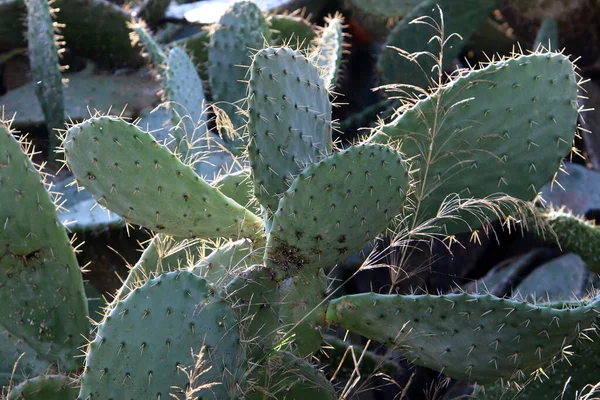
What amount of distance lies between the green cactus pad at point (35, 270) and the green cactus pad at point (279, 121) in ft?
1.45

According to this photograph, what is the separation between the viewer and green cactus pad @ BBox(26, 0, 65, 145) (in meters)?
2.54

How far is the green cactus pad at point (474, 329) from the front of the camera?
1.54 m

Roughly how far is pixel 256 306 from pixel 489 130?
0.62 m

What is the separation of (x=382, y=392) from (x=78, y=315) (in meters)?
1.01

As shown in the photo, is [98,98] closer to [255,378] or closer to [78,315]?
[78,315]

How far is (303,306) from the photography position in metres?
1.69

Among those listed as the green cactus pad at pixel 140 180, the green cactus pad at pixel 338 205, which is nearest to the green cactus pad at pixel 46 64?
the green cactus pad at pixel 140 180

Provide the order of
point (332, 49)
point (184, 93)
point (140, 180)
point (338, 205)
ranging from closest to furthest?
1. point (338, 205)
2. point (140, 180)
3. point (184, 93)
4. point (332, 49)

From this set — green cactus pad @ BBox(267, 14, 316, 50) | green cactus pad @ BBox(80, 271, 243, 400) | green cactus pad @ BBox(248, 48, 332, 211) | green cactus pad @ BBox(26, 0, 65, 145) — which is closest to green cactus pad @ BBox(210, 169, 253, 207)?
green cactus pad @ BBox(248, 48, 332, 211)

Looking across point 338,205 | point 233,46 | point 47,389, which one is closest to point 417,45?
point 233,46

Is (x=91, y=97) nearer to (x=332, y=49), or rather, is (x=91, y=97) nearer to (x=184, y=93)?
(x=184, y=93)

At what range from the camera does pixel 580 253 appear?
2.37 meters

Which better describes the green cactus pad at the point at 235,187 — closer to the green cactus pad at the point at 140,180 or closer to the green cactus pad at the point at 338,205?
the green cactus pad at the point at 140,180

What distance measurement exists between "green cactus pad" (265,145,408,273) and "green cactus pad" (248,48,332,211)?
4.3 inches
